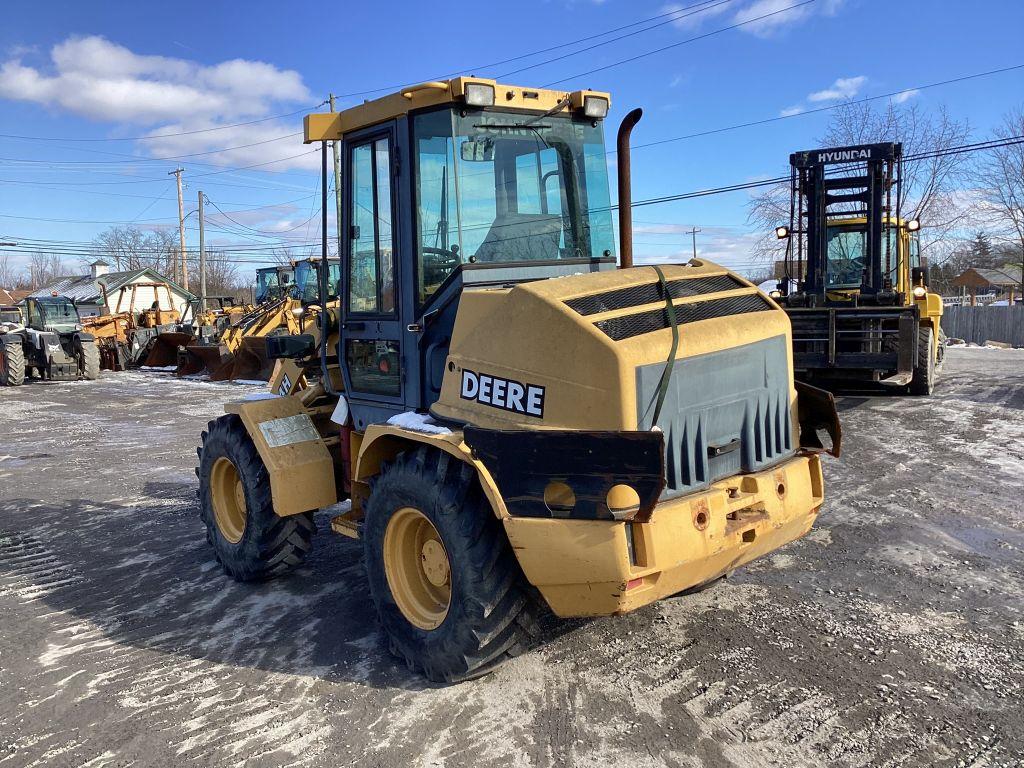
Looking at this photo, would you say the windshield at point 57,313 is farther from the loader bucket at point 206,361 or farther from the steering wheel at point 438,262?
the steering wheel at point 438,262

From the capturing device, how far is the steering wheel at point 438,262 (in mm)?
3959

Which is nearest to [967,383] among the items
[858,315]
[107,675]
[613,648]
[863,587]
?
[858,315]

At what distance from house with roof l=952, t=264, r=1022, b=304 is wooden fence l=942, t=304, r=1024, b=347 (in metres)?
26.3

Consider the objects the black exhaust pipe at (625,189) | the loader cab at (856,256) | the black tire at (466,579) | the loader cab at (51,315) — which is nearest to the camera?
the black tire at (466,579)

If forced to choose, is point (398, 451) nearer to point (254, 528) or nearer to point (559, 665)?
point (559, 665)

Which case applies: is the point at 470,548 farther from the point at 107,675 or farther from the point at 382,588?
the point at 107,675

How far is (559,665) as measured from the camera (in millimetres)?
3787

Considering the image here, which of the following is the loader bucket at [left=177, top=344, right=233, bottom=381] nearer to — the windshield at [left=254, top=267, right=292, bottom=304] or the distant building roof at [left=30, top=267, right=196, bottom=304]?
the windshield at [left=254, top=267, right=292, bottom=304]

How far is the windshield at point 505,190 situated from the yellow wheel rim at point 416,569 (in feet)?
3.87

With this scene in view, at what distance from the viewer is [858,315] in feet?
37.3

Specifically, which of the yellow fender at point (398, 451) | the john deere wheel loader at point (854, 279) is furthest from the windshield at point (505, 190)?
the john deere wheel loader at point (854, 279)

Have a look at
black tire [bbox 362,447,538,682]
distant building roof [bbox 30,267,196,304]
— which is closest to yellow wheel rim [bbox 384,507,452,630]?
black tire [bbox 362,447,538,682]

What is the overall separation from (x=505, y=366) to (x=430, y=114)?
1.43m

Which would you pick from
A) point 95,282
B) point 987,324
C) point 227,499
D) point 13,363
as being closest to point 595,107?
point 227,499
